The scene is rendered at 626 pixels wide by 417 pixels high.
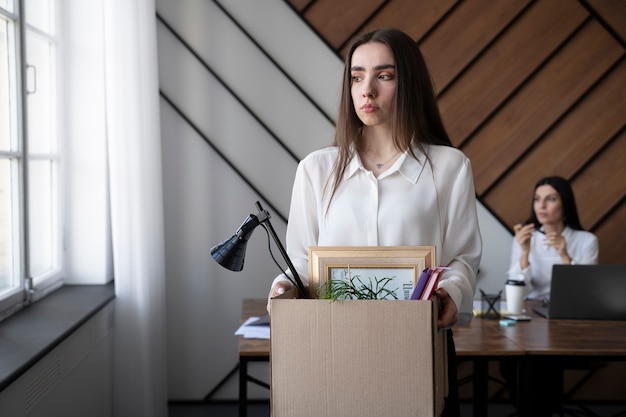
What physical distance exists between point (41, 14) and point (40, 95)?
373mm

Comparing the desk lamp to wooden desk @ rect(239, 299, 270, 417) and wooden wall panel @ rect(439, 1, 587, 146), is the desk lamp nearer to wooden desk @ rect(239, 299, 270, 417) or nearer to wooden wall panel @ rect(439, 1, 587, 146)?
wooden desk @ rect(239, 299, 270, 417)

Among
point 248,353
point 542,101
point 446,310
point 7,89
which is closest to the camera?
point 446,310

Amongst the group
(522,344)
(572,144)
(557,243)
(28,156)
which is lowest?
(522,344)

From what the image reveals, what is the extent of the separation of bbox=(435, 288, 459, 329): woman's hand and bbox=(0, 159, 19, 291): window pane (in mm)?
1806

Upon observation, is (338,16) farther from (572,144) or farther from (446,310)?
(446,310)

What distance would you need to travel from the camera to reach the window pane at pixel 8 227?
2715 millimetres

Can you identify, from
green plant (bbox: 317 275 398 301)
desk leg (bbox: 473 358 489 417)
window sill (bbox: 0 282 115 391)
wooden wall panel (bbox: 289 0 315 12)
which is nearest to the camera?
green plant (bbox: 317 275 398 301)

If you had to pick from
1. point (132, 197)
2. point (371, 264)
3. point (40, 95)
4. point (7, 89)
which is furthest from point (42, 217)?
point (371, 264)

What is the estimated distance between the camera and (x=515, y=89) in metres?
4.39

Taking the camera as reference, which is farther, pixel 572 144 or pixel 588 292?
pixel 572 144

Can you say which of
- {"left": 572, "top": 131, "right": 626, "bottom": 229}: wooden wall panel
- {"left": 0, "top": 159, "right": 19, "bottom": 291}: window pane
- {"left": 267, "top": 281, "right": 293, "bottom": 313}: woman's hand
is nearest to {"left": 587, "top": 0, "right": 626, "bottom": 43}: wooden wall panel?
{"left": 572, "top": 131, "right": 626, "bottom": 229}: wooden wall panel

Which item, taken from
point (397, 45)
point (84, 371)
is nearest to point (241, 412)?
point (84, 371)

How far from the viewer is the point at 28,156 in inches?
116

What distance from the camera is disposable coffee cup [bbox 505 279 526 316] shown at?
3283 mm
